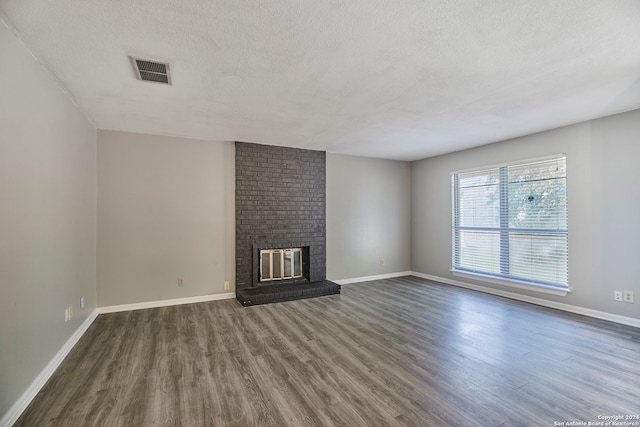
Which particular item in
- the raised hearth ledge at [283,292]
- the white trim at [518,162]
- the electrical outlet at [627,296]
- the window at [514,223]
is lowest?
the raised hearth ledge at [283,292]

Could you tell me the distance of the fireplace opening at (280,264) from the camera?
4.86 meters

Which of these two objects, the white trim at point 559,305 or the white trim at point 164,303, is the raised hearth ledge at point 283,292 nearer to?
the white trim at point 164,303

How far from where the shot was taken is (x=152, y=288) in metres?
4.09

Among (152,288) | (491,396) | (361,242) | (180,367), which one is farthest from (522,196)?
(152,288)

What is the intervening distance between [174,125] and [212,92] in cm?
129

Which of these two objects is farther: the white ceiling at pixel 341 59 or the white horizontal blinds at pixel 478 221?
the white horizontal blinds at pixel 478 221

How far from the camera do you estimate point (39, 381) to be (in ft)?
7.03

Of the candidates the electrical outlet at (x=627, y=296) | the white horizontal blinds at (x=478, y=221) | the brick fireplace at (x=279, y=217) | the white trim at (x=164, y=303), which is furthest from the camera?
the white horizontal blinds at (x=478, y=221)

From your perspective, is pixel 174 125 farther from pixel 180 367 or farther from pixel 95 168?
pixel 180 367

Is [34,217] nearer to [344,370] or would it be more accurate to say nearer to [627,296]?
[344,370]

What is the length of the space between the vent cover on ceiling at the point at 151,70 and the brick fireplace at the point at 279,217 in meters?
2.11

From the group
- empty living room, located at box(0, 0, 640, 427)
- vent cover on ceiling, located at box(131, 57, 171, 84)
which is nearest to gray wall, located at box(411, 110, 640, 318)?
empty living room, located at box(0, 0, 640, 427)

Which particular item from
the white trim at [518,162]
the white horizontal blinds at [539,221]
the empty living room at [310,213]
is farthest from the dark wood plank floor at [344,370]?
the white trim at [518,162]

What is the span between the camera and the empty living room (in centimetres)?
183
